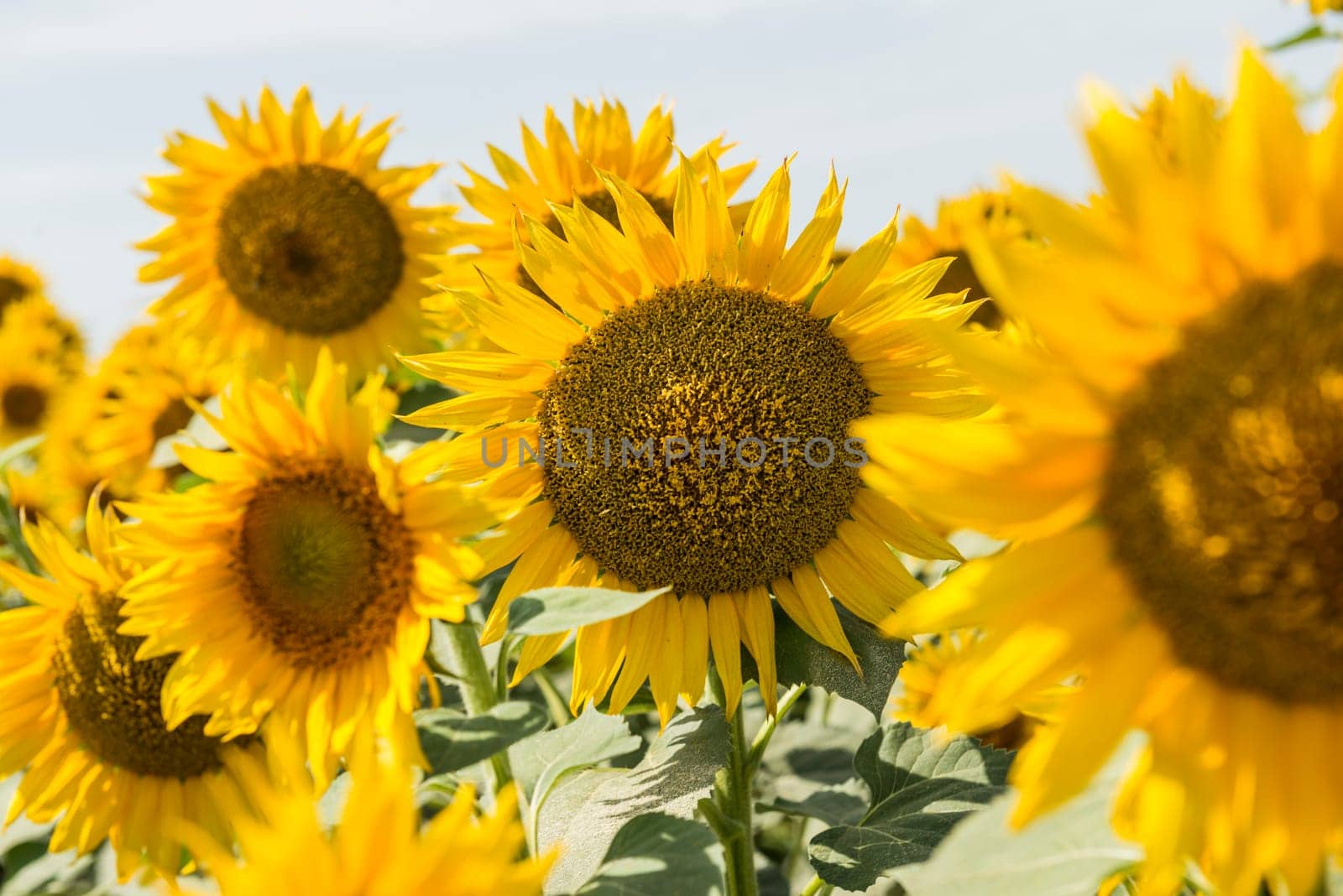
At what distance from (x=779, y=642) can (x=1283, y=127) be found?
51.3 inches

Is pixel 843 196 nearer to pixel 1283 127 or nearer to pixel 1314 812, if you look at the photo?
pixel 1283 127

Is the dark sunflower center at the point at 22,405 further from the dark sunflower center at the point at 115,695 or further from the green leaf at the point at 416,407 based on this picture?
the dark sunflower center at the point at 115,695

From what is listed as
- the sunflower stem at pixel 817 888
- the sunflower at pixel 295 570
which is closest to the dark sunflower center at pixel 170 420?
the sunflower at pixel 295 570

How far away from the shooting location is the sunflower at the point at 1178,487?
3.88ft

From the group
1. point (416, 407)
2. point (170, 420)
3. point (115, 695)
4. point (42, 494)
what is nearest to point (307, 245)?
point (416, 407)

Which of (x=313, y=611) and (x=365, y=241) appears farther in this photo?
(x=365, y=241)

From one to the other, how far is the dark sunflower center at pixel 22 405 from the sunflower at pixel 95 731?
5243 mm

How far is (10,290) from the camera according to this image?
815 centimetres

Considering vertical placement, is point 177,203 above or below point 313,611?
above

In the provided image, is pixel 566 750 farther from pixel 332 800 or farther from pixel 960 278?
pixel 960 278

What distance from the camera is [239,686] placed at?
6.66 feet

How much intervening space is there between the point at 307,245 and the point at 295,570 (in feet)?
6.49

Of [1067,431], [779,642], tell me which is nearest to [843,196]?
[779,642]

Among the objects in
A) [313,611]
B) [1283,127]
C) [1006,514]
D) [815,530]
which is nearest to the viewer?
[1283,127]
